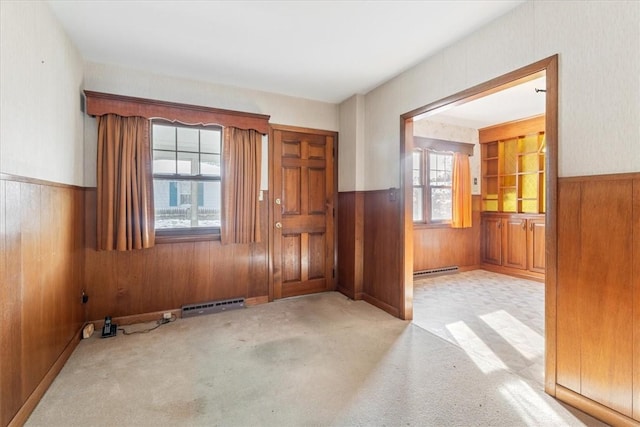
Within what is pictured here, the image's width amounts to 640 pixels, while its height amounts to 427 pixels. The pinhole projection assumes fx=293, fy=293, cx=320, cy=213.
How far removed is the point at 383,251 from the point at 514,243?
3.02 m

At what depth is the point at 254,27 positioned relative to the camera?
2.36 m

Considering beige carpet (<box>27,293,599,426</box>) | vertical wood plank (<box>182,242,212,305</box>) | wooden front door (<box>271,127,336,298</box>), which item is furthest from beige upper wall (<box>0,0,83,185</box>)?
wooden front door (<box>271,127,336,298</box>)

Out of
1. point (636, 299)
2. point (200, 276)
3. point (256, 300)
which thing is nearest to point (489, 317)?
point (636, 299)

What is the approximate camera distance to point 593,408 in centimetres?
170

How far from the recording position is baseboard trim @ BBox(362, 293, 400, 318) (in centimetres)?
324

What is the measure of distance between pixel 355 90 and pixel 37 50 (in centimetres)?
291

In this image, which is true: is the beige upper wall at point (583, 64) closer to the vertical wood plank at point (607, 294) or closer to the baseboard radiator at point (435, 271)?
the vertical wood plank at point (607, 294)

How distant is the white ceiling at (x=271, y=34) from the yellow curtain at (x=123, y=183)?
0.69 meters

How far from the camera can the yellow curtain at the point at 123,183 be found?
9.20 feet

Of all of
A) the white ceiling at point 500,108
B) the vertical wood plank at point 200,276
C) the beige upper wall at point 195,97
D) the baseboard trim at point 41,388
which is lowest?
the baseboard trim at point 41,388

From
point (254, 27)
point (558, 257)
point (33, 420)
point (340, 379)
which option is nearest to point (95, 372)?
point (33, 420)

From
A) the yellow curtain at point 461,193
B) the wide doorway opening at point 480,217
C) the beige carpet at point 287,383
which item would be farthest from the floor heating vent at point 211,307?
the yellow curtain at point 461,193

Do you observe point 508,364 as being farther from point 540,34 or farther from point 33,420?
point 33,420

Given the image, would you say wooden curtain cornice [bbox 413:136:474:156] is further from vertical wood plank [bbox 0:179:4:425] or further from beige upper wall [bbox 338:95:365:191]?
vertical wood plank [bbox 0:179:4:425]
